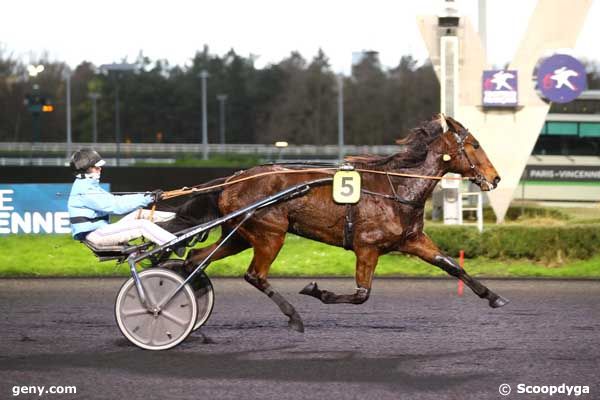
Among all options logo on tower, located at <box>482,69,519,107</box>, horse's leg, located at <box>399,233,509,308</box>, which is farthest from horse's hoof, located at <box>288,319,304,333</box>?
logo on tower, located at <box>482,69,519,107</box>

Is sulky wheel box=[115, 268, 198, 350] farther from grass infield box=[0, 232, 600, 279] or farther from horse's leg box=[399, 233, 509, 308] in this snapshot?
grass infield box=[0, 232, 600, 279]

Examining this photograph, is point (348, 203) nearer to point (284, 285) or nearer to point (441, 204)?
point (284, 285)

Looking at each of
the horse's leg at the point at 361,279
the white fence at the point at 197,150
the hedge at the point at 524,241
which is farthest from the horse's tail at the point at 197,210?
the white fence at the point at 197,150

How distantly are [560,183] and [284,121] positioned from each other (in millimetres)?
45112

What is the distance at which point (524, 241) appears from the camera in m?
13.4

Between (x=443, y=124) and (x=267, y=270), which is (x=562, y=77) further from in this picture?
(x=267, y=270)

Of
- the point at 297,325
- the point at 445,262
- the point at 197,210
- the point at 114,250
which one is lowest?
the point at 297,325

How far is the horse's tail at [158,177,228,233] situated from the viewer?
7.70 metres

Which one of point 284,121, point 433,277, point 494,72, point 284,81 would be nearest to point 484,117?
point 494,72

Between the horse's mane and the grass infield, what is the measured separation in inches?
203

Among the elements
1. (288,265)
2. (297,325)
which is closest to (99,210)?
(297,325)

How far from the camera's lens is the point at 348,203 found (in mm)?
7355

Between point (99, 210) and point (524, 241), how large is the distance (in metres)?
7.86

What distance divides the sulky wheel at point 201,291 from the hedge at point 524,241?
6.34 m
